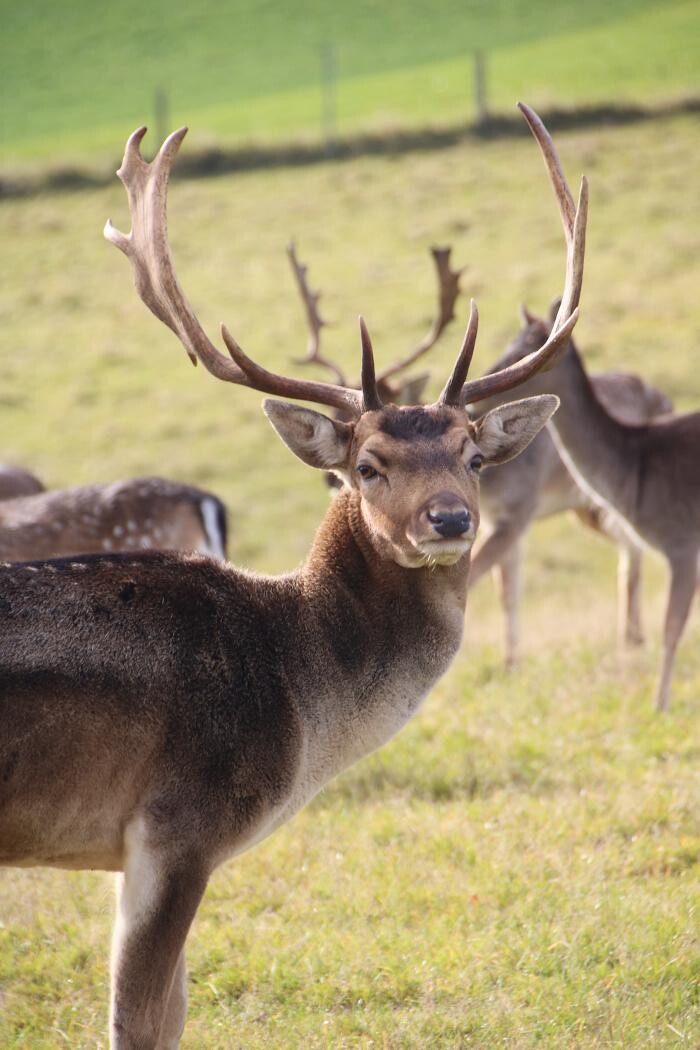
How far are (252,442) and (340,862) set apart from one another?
11.3 m

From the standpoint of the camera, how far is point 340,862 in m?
5.25

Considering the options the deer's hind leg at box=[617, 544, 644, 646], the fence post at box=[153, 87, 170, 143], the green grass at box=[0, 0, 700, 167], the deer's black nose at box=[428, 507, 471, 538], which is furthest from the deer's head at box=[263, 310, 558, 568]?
the fence post at box=[153, 87, 170, 143]

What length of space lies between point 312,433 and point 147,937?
154 cm

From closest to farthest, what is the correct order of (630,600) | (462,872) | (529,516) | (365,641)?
1. (365,641)
2. (462,872)
3. (630,600)
4. (529,516)

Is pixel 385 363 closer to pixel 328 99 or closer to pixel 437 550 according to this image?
pixel 328 99

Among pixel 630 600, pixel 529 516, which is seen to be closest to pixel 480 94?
pixel 529 516

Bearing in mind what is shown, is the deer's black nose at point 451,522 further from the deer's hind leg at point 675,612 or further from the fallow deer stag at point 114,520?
the fallow deer stag at point 114,520

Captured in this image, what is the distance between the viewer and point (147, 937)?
11.5 ft

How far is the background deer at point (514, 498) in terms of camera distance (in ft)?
26.9

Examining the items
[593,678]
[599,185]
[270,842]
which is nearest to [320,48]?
[599,185]

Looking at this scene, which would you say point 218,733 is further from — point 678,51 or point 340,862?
point 678,51

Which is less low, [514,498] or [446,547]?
[446,547]

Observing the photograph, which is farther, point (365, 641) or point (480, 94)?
point (480, 94)

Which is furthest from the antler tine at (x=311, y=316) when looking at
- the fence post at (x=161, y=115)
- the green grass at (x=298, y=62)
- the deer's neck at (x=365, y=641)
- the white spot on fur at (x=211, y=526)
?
the fence post at (x=161, y=115)
